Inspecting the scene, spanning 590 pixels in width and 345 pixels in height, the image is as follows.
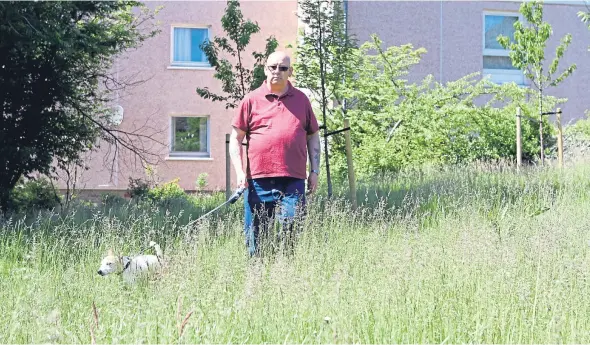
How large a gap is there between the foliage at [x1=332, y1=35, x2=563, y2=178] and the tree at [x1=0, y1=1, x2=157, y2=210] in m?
4.59

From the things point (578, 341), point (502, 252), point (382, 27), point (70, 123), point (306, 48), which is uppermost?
point (382, 27)

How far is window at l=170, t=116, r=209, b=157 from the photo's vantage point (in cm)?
2300

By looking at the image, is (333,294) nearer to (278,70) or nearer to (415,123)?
(278,70)

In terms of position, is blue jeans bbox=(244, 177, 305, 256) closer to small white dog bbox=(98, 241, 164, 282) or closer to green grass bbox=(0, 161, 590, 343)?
green grass bbox=(0, 161, 590, 343)

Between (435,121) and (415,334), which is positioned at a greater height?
(435,121)

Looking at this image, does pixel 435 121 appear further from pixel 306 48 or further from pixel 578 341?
pixel 578 341

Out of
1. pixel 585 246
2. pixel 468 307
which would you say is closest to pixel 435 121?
pixel 585 246

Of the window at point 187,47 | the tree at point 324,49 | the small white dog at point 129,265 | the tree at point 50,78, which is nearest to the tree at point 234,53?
the tree at point 50,78

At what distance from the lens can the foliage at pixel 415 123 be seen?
654 inches

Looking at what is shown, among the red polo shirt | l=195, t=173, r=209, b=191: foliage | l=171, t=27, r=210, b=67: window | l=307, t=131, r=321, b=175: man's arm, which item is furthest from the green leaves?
the red polo shirt

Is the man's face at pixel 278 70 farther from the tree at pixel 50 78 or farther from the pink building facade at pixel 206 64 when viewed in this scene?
the pink building facade at pixel 206 64

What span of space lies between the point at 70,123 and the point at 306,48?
166 inches

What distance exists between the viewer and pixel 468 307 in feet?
15.1

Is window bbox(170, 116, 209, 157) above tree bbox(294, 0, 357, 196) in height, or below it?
below
